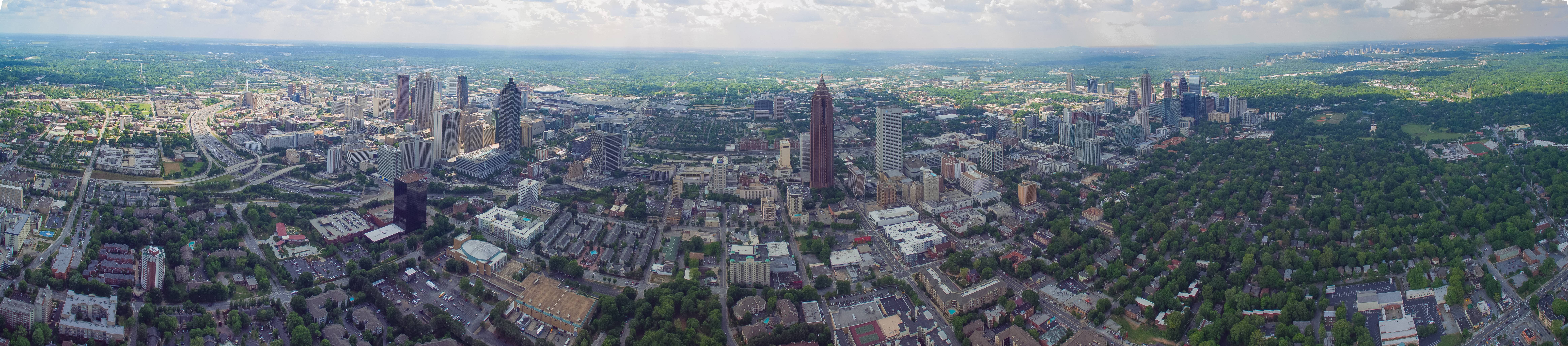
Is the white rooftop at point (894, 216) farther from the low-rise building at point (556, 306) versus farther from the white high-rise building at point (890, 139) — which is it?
the low-rise building at point (556, 306)

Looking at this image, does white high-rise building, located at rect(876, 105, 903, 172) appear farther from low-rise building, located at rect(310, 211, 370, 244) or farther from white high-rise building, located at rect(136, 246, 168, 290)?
white high-rise building, located at rect(136, 246, 168, 290)

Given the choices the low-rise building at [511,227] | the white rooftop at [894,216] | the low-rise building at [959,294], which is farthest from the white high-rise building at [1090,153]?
the low-rise building at [511,227]

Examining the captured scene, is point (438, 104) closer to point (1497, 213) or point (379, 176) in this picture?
point (379, 176)

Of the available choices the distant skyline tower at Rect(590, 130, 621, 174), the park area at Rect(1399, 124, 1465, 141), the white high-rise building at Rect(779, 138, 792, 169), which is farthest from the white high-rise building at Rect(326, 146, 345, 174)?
the park area at Rect(1399, 124, 1465, 141)

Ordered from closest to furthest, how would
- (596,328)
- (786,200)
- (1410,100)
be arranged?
(596,328) → (786,200) → (1410,100)

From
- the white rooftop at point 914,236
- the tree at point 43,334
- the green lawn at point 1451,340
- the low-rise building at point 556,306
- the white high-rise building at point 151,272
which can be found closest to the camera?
the tree at point 43,334

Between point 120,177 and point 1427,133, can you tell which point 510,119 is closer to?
point 120,177

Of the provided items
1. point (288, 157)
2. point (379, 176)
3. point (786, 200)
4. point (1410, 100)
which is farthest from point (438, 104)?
point (1410, 100)
